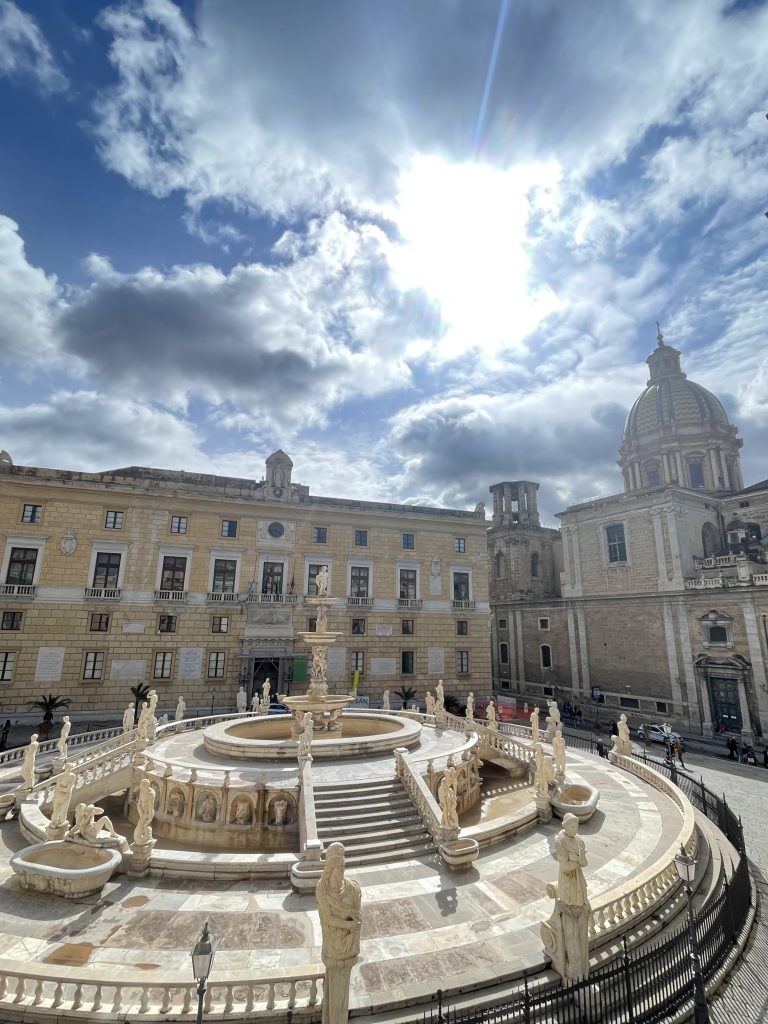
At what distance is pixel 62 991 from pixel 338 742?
9482 mm

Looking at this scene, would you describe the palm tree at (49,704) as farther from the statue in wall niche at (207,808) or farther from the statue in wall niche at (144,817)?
the statue in wall niche at (144,817)

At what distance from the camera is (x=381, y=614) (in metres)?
35.0

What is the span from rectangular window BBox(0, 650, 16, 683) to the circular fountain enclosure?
53.7ft

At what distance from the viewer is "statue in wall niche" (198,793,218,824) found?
1276 centimetres

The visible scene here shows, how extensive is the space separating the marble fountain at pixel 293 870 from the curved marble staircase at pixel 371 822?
5 cm

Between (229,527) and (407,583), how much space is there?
13564mm

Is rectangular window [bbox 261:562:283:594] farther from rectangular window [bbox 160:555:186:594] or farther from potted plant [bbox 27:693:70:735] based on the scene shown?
potted plant [bbox 27:693:70:735]

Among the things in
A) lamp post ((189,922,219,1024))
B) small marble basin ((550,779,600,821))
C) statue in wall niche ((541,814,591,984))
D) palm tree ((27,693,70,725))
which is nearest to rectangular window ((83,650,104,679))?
palm tree ((27,693,70,725))

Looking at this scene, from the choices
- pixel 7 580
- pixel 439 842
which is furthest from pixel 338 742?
pixel 7 580

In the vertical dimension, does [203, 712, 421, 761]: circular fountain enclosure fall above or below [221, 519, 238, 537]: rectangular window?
below

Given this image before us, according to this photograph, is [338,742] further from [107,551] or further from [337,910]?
[107,551]

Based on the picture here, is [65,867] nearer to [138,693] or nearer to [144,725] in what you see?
[144,725]

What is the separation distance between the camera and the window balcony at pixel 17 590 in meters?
27.8

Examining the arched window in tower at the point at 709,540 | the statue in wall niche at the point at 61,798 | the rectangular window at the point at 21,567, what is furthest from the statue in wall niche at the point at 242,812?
the arched window in tower at the point at 709,540
